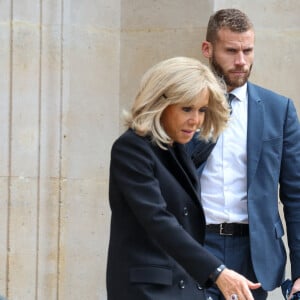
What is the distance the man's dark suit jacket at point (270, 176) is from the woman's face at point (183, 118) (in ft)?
2.50

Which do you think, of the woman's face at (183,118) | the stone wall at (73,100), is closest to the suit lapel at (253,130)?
the woman's face at (183,118)

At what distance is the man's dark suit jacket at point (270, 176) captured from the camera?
479 cm

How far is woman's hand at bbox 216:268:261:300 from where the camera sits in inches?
147

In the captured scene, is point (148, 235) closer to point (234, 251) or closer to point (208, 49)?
point (234, 251)

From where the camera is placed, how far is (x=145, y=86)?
3.98 metres

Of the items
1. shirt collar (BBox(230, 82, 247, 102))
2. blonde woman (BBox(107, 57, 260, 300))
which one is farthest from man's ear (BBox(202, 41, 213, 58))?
blonde woman (BBox(107, 57, 260, 300))

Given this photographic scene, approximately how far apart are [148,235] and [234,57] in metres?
1.23

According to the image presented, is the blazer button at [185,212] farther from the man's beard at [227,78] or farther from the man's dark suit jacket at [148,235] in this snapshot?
the man's beard at [227,78]

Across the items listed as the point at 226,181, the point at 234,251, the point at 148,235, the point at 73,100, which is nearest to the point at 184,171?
the point at 148,235

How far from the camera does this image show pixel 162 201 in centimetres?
388

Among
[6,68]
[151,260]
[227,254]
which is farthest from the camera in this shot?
[6,68]

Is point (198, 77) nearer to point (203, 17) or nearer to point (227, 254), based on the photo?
point (227, 254)

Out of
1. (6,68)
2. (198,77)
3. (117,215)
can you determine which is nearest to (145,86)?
(198,77)

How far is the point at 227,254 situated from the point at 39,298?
184 centimetres
